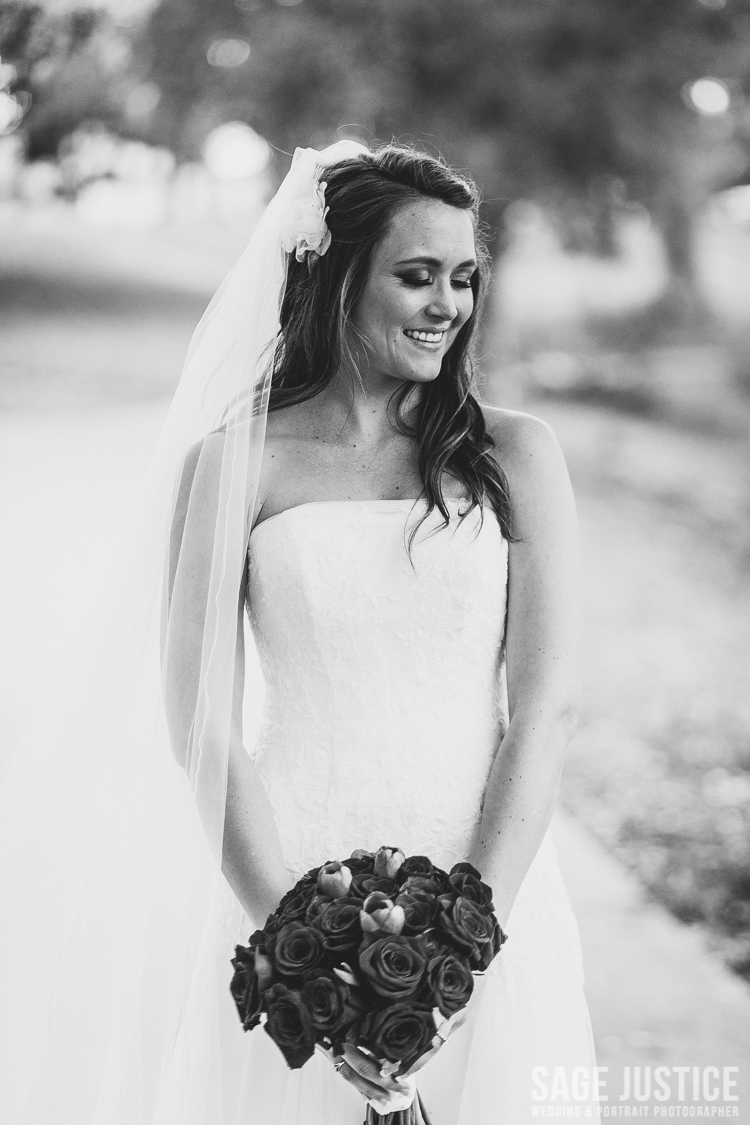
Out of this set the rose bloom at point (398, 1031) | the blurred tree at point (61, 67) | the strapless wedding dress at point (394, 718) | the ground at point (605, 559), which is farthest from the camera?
the blurred tree at point (61, 67)

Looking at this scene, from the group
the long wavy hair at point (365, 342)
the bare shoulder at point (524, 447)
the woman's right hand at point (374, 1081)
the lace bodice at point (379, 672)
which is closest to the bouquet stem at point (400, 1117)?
the woman's right hand at point (374, 1081)

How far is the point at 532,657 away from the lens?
69.9 inches

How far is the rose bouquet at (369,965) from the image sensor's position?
4.25ft

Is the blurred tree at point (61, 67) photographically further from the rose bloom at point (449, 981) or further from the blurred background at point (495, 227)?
the rose bloom at point (449, 981)

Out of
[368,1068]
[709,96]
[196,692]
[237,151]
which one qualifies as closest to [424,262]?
[196,692]

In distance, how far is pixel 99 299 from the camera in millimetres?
6062

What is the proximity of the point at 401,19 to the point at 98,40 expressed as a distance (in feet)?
5.11

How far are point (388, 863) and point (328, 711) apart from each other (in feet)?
1.36

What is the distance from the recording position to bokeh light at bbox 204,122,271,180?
5695 mm

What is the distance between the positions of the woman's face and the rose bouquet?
846 mm

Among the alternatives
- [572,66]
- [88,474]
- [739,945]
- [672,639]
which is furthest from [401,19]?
[739,945]

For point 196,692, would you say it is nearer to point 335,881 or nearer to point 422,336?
point 335,881

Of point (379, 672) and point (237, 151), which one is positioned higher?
point (237, 151)

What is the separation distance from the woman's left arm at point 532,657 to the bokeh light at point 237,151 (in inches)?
168
